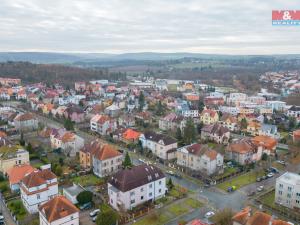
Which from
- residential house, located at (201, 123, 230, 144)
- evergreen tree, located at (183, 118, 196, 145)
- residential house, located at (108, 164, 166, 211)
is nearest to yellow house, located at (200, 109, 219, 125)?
residential house, located at (201, 123, 230, 144)

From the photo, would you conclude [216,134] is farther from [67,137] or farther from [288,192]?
[67,137]

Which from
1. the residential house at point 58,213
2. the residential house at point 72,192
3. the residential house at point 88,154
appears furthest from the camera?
the residential house at point 88,154

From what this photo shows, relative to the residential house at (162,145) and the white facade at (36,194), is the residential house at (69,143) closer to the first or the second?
the residential house at (162,145)

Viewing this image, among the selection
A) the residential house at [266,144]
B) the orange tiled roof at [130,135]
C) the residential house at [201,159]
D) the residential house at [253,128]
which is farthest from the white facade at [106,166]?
the residential house at [253,128]

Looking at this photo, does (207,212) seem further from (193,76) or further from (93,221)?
(193,76)

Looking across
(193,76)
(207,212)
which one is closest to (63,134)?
(207,212)

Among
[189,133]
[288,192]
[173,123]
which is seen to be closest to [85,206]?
[288,192]

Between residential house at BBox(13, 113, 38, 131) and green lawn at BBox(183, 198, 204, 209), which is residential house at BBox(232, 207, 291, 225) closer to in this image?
green lawn at BBox(183, 198, 204, 209)
